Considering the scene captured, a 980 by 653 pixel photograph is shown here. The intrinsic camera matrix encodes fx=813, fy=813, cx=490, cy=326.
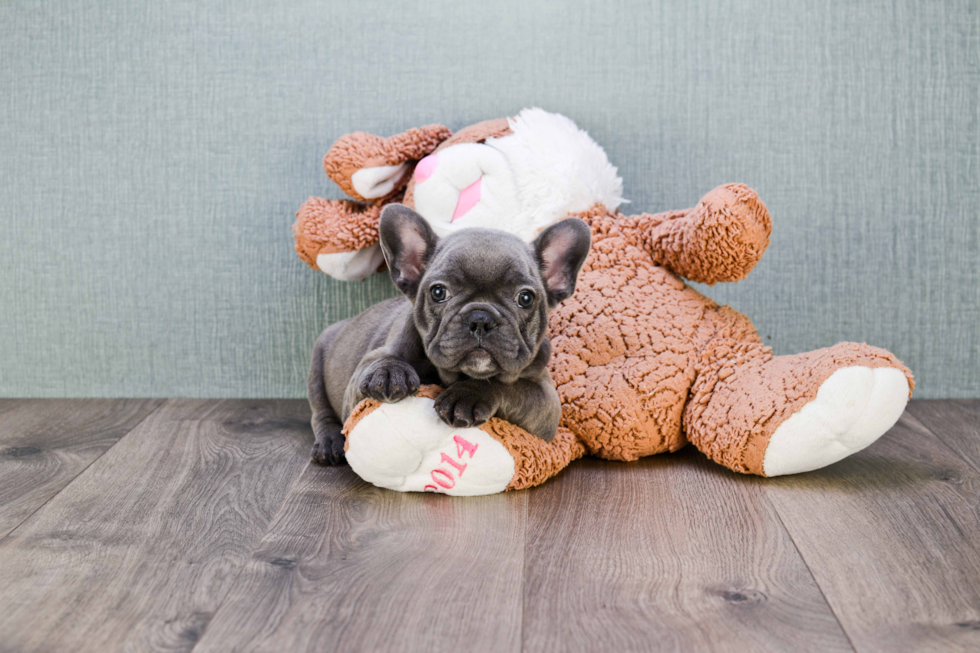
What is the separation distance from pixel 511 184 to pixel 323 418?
2.27 ft

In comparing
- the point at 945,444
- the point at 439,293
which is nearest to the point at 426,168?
the point at 439,293

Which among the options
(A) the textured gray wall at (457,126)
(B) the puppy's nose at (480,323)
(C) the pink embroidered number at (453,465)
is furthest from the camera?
(A) the textured gray wall at (457,126)

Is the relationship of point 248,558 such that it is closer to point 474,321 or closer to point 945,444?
point 474,321

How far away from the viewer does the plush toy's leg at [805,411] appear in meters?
1.50

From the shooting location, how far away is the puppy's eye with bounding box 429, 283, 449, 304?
143cm

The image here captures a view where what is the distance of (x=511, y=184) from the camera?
1869 millimetres

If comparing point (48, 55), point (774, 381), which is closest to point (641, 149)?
point (774, 381)

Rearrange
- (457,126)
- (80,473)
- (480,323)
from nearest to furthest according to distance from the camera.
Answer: (480,323)
(80,473)
(457,126)

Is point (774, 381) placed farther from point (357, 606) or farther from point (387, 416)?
point (357, 606)

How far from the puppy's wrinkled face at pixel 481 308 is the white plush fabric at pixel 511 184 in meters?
Answer: 0.38

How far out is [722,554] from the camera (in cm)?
126

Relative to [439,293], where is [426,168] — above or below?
above

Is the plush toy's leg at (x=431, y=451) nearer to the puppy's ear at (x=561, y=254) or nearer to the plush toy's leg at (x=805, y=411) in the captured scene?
the puppy's ear at (x=561, y=254)

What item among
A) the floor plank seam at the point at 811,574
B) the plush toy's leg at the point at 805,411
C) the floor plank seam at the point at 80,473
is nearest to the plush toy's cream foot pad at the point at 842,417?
the plush toy's leg at the point at 805,411
